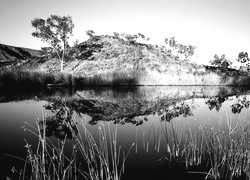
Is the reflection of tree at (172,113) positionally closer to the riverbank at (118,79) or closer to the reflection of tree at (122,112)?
the reflection of tree at (122,112)

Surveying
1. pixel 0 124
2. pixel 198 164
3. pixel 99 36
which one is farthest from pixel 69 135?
pixel 99 36

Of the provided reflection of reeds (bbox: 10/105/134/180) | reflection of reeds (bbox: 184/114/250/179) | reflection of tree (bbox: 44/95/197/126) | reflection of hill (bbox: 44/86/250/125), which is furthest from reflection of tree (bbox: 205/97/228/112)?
reflection of reeds (bbox: 10/105/134/180)

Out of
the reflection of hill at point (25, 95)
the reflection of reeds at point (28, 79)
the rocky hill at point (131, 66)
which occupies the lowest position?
the reflection of hill at point (25, 95)

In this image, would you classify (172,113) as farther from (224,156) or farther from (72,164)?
(72,164)

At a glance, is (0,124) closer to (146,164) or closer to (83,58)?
(146,164)

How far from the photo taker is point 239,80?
33250 millimetres

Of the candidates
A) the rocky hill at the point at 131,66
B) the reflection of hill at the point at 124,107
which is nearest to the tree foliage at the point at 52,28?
the rocky hill at the point at 131,66

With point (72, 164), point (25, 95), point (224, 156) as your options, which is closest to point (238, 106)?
point (224, 156)

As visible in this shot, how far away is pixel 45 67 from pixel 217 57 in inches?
2049

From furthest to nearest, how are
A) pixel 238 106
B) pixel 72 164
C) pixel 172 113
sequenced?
pixel 238 106 < pixel 172 113 < pixel 72 164

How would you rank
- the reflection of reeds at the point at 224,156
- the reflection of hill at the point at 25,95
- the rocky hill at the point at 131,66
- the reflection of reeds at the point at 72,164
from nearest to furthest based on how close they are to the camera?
the reflection of reeds at the point at 72,164 < the reflection of reeds at the point at 224,156 < the reflection of hill at the point at 25,95 < the rocky hill at the point at 131,66

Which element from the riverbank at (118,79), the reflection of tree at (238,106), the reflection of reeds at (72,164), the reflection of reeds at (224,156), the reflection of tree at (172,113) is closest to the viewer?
the reflection of reeds at (72,164)

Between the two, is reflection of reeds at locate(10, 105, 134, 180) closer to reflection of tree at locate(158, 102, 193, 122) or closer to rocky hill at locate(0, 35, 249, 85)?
reflection of tree at locate(158, 102, 193, 122)

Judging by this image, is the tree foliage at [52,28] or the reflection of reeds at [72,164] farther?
the tree foliage at [52,28]
